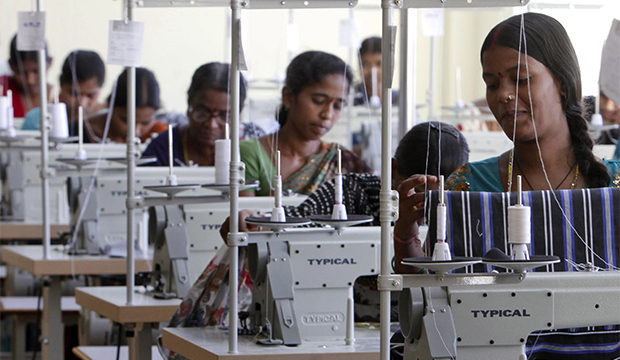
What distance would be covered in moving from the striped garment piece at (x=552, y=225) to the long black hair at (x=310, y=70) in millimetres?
1344

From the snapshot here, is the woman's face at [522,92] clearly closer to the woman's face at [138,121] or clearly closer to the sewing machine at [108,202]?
the sewing machine at [108,202]

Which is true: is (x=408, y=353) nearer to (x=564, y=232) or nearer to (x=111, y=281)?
(x=564, y=232)

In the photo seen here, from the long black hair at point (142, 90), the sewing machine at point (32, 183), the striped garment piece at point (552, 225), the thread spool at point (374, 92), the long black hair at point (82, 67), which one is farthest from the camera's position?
the thread spool at point (374, 92)

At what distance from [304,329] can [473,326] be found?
2.12 ft

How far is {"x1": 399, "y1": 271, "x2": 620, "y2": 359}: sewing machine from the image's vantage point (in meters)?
1.51

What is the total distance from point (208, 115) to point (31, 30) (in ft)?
2.45

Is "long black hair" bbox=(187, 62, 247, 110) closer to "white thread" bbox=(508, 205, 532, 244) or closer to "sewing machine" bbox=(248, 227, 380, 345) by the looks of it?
"sewing machine" bbox=(248, 227, 380, 345)

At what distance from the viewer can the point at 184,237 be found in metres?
2.65

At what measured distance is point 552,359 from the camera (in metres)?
1.70

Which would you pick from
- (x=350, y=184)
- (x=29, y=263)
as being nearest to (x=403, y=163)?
(x=350, y=184)

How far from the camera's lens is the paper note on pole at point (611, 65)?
1.84 meters

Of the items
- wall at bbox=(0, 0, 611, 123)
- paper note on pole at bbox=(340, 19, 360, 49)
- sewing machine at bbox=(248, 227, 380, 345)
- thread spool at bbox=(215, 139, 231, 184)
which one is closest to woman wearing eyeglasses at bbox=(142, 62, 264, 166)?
wall at bbox=(0, 0, 611, 123)

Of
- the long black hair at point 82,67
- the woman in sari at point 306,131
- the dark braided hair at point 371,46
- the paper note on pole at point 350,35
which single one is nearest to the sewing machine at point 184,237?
the woman in sari at point 306,131

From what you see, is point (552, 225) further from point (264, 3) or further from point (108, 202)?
point (108, 202)
